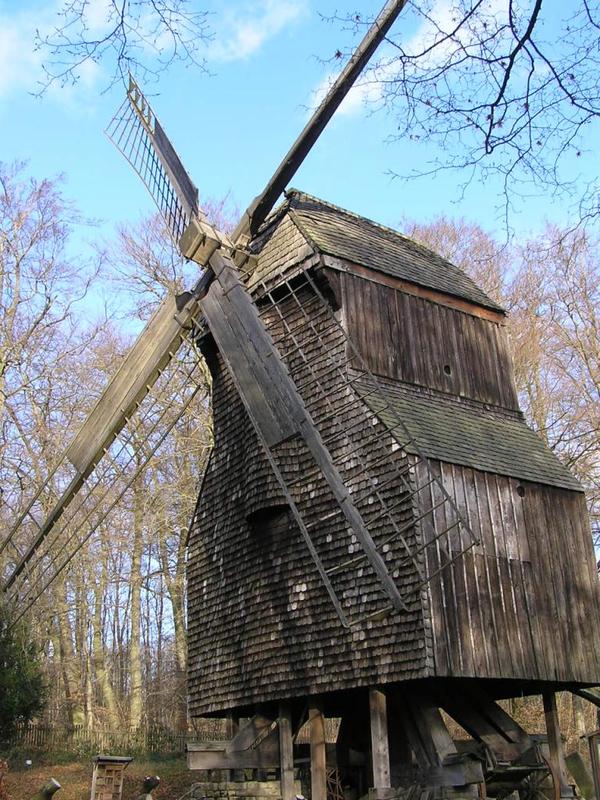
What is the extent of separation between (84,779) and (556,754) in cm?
981

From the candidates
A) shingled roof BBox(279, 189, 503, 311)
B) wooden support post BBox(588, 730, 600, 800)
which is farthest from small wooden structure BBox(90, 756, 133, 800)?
shingled roof BBox(279, 189, 503, 311)

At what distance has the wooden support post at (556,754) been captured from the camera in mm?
12758

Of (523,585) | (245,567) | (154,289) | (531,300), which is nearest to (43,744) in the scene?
(245,567)

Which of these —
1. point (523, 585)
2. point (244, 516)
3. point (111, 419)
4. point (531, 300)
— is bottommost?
point (523, 585)

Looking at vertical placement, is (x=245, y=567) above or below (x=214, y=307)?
below

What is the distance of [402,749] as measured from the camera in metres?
13.3

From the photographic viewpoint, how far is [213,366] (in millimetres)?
15688

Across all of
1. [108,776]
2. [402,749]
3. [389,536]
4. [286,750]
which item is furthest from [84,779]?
[389,536]

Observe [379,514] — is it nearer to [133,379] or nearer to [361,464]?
[361,464]

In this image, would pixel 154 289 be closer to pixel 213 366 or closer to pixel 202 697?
pixel 213 366

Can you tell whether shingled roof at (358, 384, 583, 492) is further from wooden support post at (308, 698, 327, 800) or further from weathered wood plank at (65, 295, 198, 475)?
wooden support post at (308, 698, 327, 800)

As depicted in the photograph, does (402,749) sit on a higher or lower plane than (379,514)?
lower

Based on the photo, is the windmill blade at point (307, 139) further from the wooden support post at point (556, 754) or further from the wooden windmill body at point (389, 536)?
the wooden support post at point (556, 754)

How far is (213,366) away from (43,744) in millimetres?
10543
